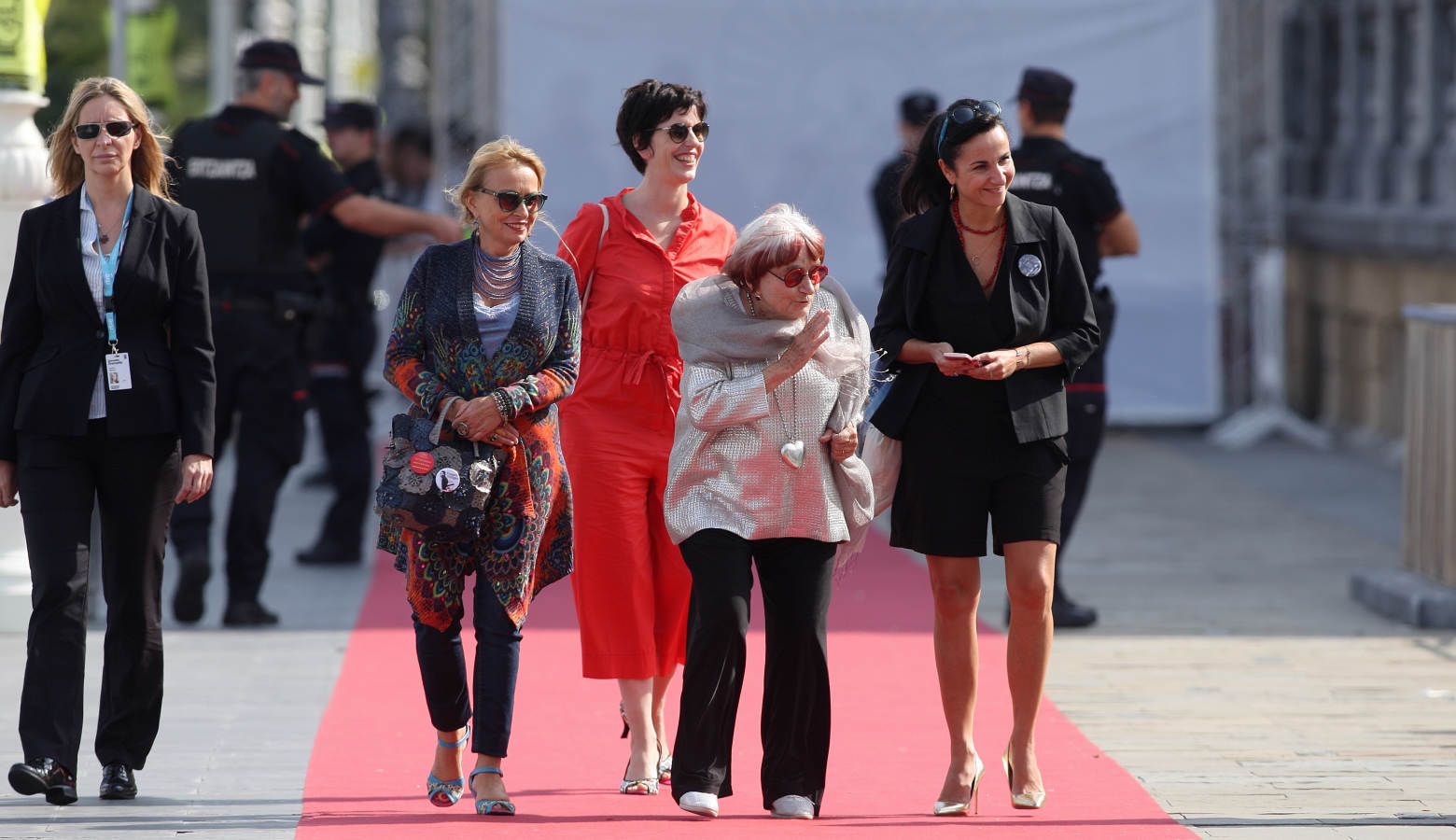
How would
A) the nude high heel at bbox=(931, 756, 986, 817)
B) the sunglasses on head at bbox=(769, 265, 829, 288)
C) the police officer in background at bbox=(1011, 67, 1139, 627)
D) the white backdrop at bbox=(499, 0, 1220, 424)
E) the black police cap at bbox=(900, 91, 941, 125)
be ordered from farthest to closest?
the white backdrop at bbox=(499, 0, 1220, 424)
the black police cap at bbox=(900, 91, 941, 125)
the police officer in background at bbox=(1011, 67, 1139, 627)
the nude high heel at bbox=(931, 756, 986, 817)
the sunglasses on head at bbox=(769, 265, 829, 288)

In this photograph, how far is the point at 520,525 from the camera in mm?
5324

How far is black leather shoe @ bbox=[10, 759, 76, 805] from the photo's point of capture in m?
5.32

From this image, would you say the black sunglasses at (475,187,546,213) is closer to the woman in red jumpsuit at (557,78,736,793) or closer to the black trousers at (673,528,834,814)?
the woman in red jumpsuit at (557,78,736,793)

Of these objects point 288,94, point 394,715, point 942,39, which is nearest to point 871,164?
point 942,39

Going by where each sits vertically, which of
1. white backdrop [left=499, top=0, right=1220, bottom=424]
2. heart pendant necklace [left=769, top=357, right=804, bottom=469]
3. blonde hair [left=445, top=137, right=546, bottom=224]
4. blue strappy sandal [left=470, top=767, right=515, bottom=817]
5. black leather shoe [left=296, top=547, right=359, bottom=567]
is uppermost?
white backdrop [left=499, top=0, right=1220, bottom=424]

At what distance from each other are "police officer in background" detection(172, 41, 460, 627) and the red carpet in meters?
0.61

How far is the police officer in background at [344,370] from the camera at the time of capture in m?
9.99

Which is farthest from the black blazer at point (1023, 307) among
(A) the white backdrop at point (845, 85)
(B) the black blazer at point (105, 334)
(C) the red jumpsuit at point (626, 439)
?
(A) the white backdrop at point (845, 85)

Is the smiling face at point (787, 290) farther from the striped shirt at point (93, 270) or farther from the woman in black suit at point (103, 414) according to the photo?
the striped shirt at point (93, 270)

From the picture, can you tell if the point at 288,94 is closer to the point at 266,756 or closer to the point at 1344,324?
the point at 266,756

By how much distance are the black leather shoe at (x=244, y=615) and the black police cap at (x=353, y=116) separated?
3.17 m

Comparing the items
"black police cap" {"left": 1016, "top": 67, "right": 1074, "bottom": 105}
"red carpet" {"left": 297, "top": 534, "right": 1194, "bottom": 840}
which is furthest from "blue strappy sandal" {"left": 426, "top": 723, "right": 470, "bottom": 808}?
"black police cap" {"left": 1016, "top": 67, "right": 1074, "bottom": 105}

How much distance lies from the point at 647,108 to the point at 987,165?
95 cm

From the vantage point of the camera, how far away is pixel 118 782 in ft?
18.1
